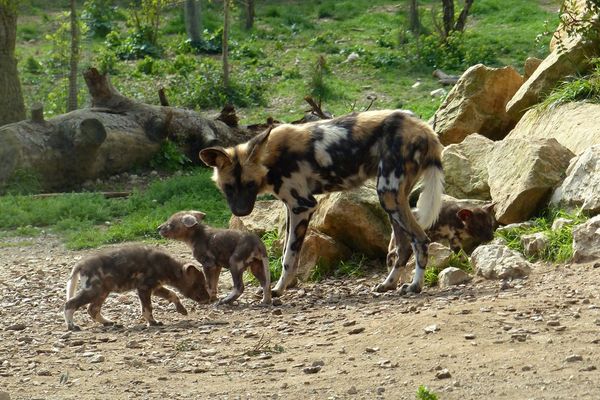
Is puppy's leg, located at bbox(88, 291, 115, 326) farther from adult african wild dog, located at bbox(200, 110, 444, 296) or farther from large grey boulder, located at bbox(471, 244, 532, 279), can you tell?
large grey boulder, located at bbox(471, 244, 532, 279)

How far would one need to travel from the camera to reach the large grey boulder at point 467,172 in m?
10.8

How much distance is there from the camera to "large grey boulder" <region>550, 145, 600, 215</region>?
360 inches

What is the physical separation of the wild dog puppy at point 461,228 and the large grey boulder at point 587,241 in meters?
1.27

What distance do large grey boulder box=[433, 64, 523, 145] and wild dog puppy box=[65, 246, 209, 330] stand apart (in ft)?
14.0

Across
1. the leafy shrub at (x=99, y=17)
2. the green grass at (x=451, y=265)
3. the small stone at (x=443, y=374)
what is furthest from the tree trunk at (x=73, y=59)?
the small stone at (x=443, y=374)

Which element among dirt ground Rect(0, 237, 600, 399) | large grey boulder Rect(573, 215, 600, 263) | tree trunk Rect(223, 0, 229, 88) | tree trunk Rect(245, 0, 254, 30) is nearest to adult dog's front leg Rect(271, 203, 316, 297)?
dirt ground Rect(0, 237, 600, 399)

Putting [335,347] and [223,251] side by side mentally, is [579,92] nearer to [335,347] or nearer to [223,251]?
[223,251]

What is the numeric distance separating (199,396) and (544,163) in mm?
4714

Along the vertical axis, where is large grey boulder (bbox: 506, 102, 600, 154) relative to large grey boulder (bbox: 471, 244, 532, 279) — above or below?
above

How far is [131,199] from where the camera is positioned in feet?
46.5

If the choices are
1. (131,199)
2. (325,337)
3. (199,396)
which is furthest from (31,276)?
(199,396)

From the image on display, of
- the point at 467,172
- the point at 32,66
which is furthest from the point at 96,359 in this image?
the point at 32,66

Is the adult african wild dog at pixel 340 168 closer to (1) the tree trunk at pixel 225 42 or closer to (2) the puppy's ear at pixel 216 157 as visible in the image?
(2) the puppy's ear at pixel 216 157

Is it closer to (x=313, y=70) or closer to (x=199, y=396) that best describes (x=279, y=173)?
(x=199, y=396)
